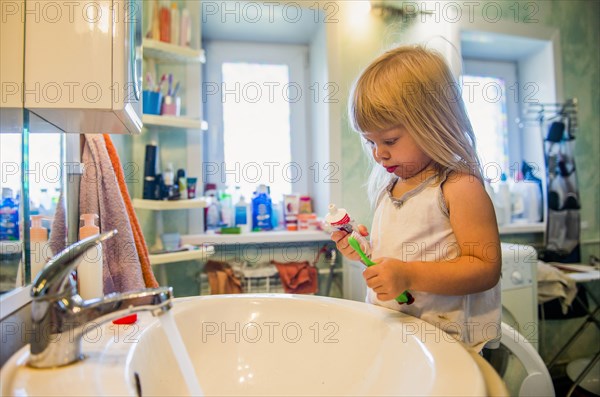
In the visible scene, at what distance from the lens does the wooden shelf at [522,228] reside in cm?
190

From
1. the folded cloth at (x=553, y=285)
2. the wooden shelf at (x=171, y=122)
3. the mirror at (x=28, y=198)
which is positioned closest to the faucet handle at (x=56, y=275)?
the mirror at (x=28, y=198)

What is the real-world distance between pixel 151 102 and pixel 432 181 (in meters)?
1.13

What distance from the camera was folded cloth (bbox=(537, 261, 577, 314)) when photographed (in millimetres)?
1598

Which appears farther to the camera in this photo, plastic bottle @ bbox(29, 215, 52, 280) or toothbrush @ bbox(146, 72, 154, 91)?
toothbrush @ bbox(146, 72, 154, 91)

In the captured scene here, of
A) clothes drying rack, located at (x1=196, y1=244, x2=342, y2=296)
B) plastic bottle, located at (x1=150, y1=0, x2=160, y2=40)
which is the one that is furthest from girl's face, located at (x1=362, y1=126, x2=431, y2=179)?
plastic bottle, located at (x1=150, y1=0, x2=160, y2=40)

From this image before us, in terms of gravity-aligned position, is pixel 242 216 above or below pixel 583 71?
below

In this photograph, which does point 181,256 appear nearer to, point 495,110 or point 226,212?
point 226,212

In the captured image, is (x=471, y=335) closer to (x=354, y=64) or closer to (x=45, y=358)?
(x=45, y=358)

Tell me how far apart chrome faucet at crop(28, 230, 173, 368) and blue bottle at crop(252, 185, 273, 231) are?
1.24 m

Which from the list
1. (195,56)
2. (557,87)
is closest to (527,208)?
(557,87)

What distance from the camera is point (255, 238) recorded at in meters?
1.60

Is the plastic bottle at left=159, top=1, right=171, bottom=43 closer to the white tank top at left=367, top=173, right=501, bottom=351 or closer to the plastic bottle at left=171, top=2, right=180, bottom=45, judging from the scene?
the plastic bottle at left=171, top=2, right=180, bottom=45

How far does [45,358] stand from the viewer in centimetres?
44

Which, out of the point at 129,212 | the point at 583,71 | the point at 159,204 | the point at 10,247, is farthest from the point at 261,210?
the point at 583,71
